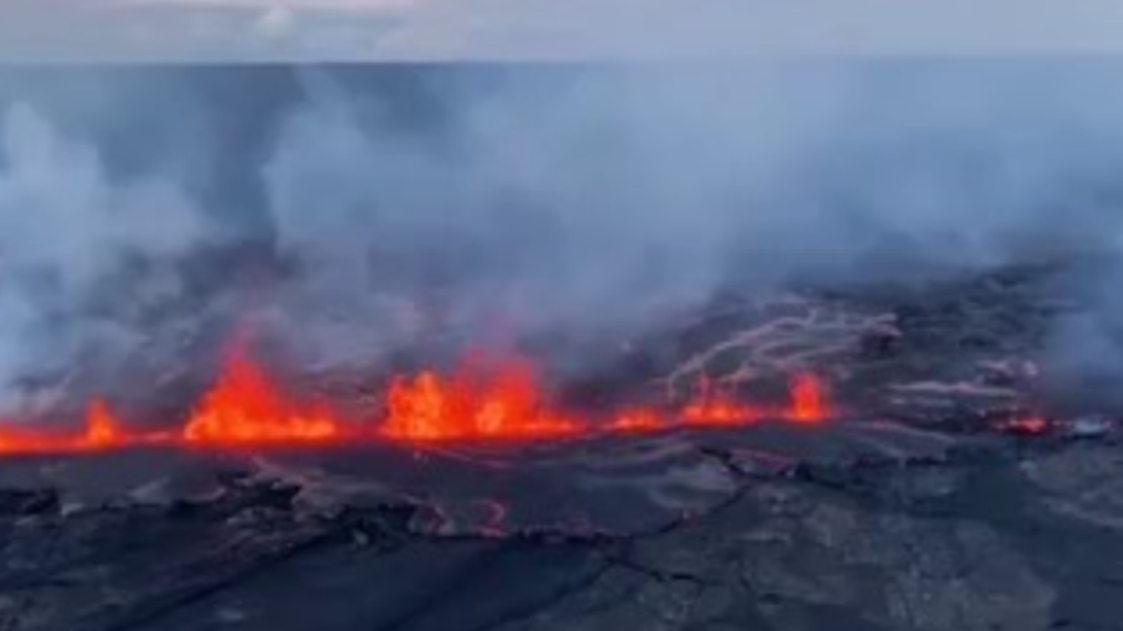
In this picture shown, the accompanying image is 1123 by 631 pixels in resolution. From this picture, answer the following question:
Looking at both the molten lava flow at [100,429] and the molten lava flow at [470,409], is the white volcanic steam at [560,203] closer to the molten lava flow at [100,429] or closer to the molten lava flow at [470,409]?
the molten lava flow at [100,429]

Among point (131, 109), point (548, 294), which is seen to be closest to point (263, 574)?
point (548, 294)

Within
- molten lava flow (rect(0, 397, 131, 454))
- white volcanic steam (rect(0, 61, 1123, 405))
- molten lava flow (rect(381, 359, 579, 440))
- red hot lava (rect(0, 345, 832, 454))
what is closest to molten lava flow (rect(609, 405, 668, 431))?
red hot lava (rect(0, 345, 832, 454))

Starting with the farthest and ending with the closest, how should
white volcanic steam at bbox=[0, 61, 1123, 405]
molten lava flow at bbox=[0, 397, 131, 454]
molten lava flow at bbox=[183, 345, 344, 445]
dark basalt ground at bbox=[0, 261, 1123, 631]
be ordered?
white volcanic steam at bbox=[0, 61, 1123, 405] → molten lava flow at bbox=[183, 345, 344, 445] → molten lava flow at bbox=[0, 397, 131, 454] → dark basalt ground at bbox=[0, 261, 1123, 631]

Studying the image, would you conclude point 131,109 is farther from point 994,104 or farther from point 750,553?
point 750,553

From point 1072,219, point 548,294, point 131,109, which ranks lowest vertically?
point 548,294

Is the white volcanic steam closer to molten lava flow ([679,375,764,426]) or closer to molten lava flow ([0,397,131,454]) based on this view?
molten lava flow ([0,397,131,454])

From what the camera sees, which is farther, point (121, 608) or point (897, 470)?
point (897, 470)

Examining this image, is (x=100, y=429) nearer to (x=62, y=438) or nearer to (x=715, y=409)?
(x=62, y=438)
